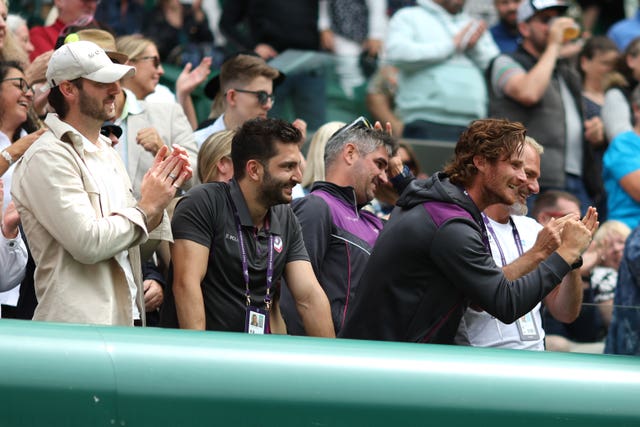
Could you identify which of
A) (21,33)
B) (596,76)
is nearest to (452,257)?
(21,33)

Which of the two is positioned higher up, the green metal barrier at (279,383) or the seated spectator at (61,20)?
the green metal barrier at (279,383)

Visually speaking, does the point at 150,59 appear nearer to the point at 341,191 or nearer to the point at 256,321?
the point at 341,191

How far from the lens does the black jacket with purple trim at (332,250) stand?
20.2 feet

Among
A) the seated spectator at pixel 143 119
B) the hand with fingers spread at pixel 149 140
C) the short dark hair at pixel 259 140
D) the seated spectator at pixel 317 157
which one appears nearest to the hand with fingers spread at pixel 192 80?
the seated spectator at pixel 143 119

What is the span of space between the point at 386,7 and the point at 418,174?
2.53 metres

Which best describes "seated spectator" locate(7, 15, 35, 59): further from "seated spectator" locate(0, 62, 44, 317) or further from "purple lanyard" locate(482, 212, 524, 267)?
"purple lanyard" locate(482, 212, 524, 267)

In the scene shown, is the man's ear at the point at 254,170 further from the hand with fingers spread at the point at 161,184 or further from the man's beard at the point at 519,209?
the man's beard at the point at 519,209

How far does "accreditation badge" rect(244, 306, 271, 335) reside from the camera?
5.52 m

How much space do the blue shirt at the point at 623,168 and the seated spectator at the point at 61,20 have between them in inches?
146

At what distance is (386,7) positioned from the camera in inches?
430

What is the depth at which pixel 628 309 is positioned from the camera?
668 centimetres

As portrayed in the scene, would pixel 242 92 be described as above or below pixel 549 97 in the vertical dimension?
above

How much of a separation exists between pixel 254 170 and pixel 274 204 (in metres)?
0.17

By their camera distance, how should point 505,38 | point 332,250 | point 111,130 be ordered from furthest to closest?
point 505,38 → point 332,250 → point 111,130
